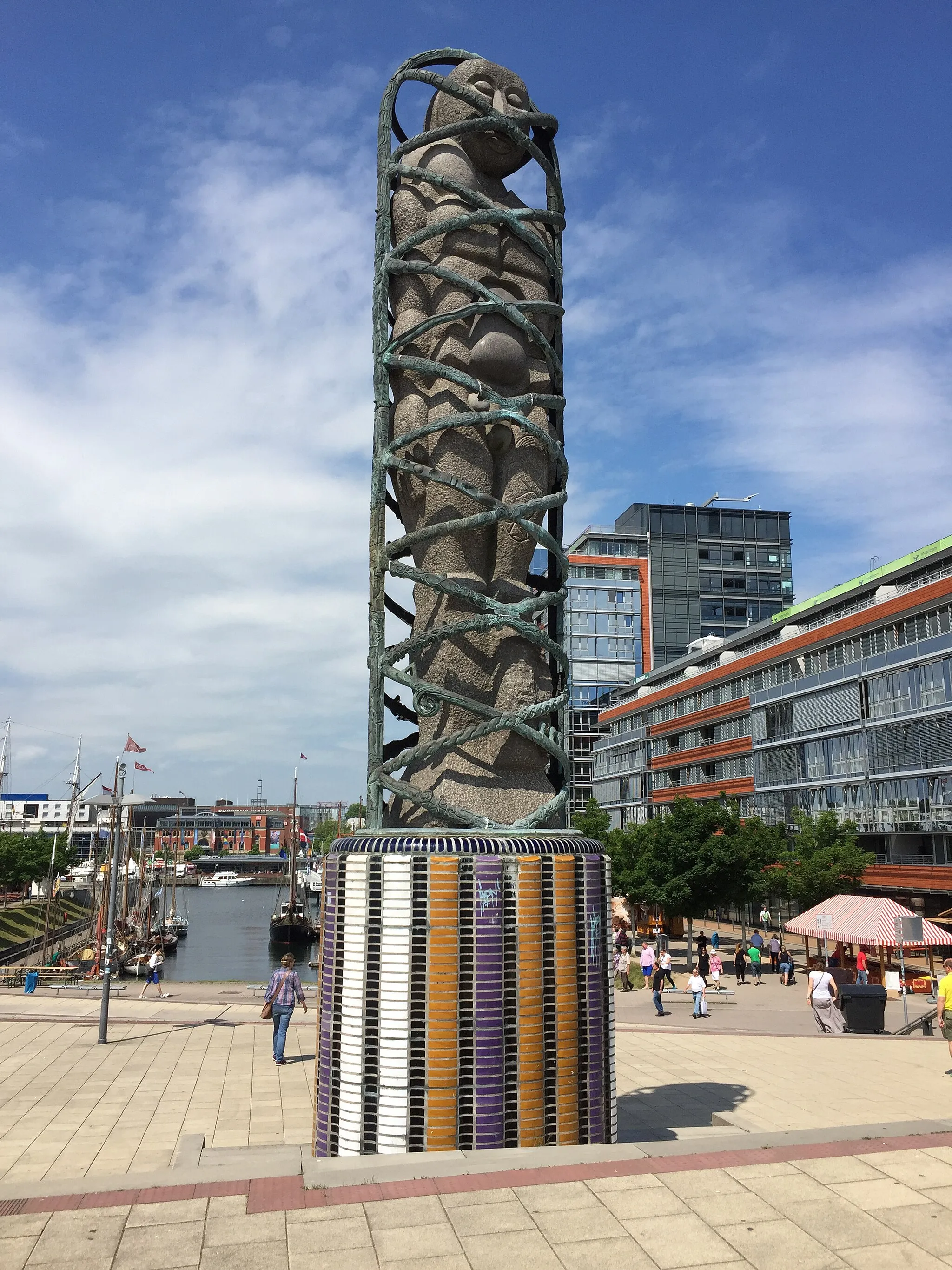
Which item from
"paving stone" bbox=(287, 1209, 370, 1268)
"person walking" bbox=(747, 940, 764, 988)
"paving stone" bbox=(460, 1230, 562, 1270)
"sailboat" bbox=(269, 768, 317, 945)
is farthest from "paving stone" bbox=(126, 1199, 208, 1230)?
"sailboat" bbox=(269, 768, 317, 945)

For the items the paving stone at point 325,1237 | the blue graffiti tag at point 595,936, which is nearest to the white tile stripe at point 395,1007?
the blue graffiti tag at point 595,936

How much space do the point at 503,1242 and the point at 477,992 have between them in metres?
2.79

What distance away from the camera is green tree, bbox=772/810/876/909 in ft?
141

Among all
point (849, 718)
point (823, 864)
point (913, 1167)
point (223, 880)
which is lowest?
point (223, 880)

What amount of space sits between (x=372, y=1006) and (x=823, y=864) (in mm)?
38314

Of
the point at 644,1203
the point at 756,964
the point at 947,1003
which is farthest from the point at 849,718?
the point at 644,1203

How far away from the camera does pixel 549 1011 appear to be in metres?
9.72

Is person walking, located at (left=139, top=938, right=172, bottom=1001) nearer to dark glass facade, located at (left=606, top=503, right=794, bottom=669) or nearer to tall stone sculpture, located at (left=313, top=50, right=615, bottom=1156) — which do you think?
tall stone sculpture, located at (left=313, top=50, right=615, bottom=1156)

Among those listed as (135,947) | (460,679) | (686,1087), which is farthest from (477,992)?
(135,947)

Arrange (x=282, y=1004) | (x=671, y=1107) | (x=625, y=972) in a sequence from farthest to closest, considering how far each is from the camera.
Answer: (x=625, y=972) → (x=282, y=1004) → (x=671, y=1107)

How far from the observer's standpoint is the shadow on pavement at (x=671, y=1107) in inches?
475

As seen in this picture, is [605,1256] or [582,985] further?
[582,985]

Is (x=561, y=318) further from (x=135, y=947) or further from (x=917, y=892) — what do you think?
(x=135, y=947)

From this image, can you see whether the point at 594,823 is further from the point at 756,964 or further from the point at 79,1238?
the point at 79,1238
